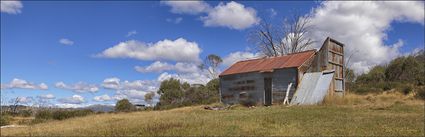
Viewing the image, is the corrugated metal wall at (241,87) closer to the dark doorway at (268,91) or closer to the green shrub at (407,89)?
the dark doorway at (268,91)

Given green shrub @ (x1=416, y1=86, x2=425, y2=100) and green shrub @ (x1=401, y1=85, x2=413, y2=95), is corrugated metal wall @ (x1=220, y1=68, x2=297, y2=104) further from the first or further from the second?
green shrub @ (x1=401, y1=85, x2=413, y2=95)

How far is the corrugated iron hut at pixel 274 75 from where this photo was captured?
32.1 m

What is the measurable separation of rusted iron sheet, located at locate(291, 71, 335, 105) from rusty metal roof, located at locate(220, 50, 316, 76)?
136cm

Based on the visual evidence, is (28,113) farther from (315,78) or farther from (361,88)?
(361,88)

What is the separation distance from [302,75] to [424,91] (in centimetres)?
943

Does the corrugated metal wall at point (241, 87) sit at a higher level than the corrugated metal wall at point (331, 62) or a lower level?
lower

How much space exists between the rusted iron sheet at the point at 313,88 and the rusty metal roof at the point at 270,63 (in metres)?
1.36

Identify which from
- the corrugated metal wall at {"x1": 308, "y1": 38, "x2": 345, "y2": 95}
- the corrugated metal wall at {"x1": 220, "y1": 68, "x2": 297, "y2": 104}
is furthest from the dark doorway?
the corrugated metal wall at {"x1": 308, "y1": 38, "x2": 345, "y2": 95}

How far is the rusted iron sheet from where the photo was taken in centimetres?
2955

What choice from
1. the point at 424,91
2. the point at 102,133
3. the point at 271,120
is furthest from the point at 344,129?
the point at 424,91

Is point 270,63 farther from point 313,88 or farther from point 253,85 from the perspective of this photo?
point 313,88

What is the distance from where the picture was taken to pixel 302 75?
31.8 metres

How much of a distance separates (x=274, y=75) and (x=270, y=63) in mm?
2579

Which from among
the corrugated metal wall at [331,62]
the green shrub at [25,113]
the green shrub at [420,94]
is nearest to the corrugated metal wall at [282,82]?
the corrugated metal wall at [331,62]
